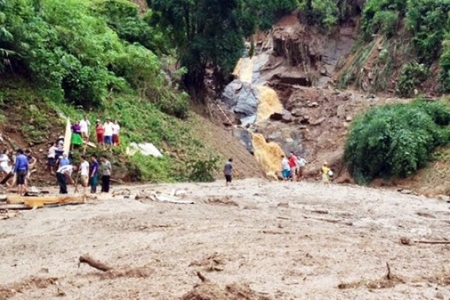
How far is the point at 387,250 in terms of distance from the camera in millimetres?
10109

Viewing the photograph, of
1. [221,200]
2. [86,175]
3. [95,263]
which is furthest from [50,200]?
[95,263]

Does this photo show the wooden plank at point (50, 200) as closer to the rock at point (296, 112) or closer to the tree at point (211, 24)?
the tree at point (211, 24)

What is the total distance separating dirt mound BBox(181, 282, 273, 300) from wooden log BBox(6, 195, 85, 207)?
9289 millimetres

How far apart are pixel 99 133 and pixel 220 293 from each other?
17312mm

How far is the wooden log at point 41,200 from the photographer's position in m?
15.5

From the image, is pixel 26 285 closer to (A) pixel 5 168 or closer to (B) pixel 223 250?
(B) pixel 223 250

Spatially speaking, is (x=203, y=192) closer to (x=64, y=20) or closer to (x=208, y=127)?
(x=64, y=20)

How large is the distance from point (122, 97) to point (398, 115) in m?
13.2

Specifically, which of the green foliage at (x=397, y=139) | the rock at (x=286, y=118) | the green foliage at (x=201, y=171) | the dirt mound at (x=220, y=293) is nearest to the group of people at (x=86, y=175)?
the green foliage at (x=201, y=171)

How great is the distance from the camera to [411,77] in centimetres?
4300

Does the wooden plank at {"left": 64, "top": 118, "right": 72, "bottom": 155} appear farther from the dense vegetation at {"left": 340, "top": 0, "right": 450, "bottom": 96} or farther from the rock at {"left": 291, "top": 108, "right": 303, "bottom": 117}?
the rock at {"left": 291, "top": 108, "right": 303, "bottom": 117}

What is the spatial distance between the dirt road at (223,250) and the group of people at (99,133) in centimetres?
622

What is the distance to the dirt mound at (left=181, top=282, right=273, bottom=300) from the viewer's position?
666cm

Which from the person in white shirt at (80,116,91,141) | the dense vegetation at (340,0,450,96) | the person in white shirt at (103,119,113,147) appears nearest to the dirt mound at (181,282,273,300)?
the person in white shirt at (80,116,91,141)
